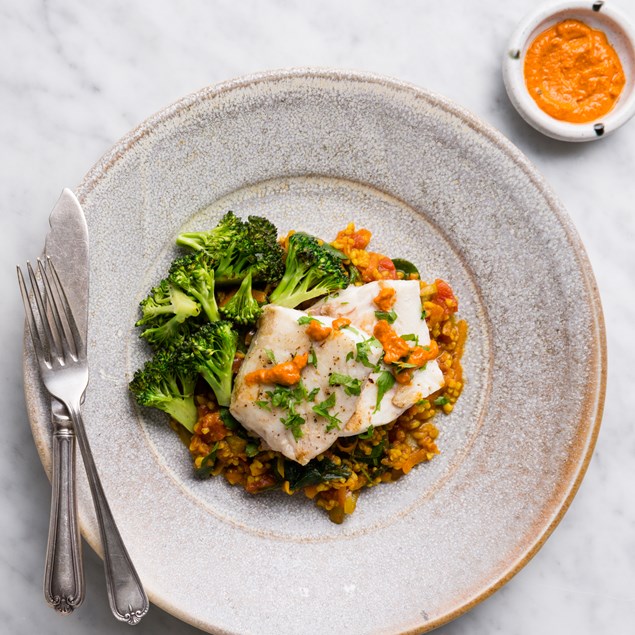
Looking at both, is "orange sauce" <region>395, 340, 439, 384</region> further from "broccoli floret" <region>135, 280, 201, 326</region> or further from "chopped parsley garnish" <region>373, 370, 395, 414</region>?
"broccoli floret" <region>135, 280, 201, 326</region>

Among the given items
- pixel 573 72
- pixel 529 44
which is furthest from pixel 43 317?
pixel 573 72

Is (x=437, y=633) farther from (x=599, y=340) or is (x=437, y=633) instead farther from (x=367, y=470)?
(x=599, y=340)

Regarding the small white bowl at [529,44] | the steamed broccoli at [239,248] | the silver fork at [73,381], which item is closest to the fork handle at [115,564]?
the silver fork at [73,381]

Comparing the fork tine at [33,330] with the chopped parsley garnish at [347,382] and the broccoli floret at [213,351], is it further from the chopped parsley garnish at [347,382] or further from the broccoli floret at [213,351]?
the chopped parsley garnish at [347,382]

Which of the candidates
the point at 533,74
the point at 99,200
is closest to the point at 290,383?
the point at 99,200

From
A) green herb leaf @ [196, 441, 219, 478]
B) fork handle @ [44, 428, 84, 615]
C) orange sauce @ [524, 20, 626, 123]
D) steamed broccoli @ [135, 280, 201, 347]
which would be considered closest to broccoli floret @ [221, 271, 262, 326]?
steamed broccoli @ [135, 280, 201, 347]

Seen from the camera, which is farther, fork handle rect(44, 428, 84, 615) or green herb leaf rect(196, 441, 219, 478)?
green herb leaf rect(196, 441, 219, 478)
